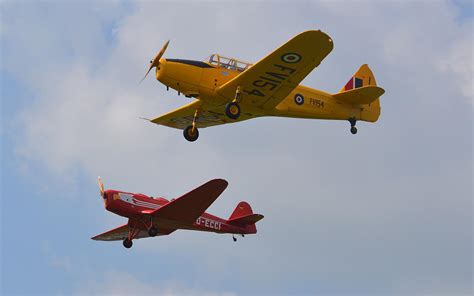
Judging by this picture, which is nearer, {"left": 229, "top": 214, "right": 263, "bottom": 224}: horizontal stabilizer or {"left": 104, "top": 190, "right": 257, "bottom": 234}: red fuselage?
{"left": 104, "top": 190, "right": 257, "bottom": 234}: red fuselage

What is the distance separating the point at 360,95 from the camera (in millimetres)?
23328

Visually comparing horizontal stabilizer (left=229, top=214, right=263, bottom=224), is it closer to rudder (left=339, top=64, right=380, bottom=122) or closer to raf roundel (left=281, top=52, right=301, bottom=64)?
rudder (left=339, top=64, right=380, bottom=122)

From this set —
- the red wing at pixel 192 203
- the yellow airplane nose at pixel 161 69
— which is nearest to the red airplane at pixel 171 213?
the red wing at pixel 192 203

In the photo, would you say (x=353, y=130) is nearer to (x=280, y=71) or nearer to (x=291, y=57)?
(x=280, y=71)

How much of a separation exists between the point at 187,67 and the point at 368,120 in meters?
7.04

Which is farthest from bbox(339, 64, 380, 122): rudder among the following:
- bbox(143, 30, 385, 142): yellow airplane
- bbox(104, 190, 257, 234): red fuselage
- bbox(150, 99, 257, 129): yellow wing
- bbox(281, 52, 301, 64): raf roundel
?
bbox(104, 190, 257, 234): red fuselage

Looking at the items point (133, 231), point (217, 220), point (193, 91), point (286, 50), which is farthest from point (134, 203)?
point (286, 50)

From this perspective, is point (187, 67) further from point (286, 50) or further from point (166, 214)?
point (166, 214)

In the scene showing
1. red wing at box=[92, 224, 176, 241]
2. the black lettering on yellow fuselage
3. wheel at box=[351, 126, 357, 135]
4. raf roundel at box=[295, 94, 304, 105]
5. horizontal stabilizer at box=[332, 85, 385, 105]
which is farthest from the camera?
red wing at box=[92, 224, 176, 241]

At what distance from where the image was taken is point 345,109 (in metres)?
23.5

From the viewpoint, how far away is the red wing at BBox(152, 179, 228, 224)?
79.0 ft

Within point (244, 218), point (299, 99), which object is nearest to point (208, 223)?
point (244, 218)

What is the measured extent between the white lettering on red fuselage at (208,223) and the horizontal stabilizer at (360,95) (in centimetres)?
740

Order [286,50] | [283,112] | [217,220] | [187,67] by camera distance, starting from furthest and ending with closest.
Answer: [217,220] → [283,112] → [187,67] → [286,50]
